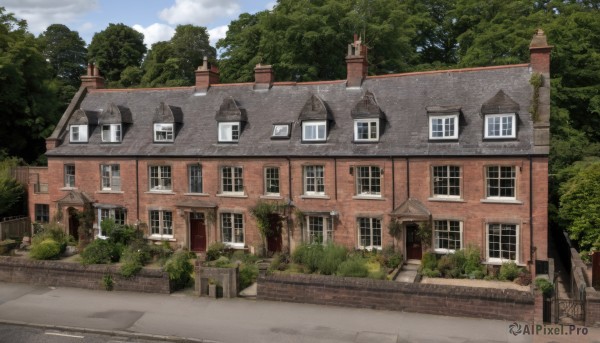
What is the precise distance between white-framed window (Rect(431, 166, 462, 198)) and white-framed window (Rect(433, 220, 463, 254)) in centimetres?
135

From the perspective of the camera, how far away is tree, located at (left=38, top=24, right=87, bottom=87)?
68875mm

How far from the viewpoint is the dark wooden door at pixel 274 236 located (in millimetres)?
28828

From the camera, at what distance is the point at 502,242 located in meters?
24.7

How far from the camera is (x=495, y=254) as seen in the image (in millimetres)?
24891

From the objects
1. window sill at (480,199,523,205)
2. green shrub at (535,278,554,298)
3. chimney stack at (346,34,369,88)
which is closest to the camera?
green shrub at (535,278,554,298)

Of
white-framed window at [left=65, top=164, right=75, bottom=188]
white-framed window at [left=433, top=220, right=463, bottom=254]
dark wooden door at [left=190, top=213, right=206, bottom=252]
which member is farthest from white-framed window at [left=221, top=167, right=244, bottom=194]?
white-framed window at [left=433, top=220, right=463, bottom=254]

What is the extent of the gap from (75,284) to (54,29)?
191 ft

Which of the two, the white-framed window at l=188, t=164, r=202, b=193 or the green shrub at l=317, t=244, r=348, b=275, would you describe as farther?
the white-framed window at l=188, t=164, r=202, b=193

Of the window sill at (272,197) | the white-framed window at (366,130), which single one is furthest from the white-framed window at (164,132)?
the white-framed window at (366,130)

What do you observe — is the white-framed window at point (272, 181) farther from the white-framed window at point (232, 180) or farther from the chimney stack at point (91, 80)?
the chimney stack at point (91, 80)

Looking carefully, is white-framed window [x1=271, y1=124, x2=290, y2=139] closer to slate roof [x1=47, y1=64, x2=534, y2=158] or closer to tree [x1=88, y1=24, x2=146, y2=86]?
slate roof [x1=47, y1=64, x2=534, y2=158]

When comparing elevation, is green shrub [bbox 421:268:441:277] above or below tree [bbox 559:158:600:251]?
below

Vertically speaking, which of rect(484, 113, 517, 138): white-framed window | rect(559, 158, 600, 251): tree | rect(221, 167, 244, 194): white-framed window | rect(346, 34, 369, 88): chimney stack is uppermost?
rect(346, 34, 369, 88): chimney stack

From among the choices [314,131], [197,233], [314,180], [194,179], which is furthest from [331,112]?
[197,233]
